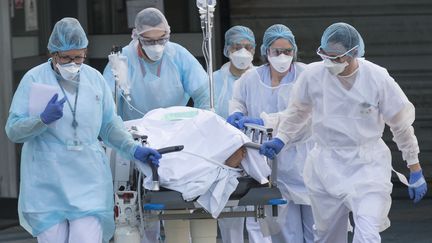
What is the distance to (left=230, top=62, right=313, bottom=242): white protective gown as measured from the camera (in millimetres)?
7934

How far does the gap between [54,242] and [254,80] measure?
208 centimetres

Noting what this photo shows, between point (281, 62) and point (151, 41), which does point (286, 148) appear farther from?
point (151, 41)

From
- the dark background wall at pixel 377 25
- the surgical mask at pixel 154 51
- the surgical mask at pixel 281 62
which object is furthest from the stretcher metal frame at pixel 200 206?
the dark background wall at pixel 377 25

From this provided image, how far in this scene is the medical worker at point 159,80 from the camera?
7793mm

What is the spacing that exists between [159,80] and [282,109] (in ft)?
2.71

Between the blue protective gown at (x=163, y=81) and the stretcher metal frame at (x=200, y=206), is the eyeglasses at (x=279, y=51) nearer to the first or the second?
the blue protective gown at (x=163, y=81)

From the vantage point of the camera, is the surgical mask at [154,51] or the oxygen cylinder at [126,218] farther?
the surgical mask at [154,51]

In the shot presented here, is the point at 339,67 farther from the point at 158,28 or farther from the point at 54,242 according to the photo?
the point at 54,242

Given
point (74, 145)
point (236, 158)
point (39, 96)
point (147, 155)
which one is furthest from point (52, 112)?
point (236, 158)

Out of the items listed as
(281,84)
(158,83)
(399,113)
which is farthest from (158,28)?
(399,113)

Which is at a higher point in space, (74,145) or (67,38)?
(67,38)

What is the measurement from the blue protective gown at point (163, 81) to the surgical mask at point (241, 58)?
658mm

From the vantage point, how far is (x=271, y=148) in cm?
701

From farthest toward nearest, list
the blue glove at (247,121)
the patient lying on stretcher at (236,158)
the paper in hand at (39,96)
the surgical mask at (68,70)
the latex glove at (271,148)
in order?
the blue glove at (247,121)
the latex glove at (271,148)
the patient lying on stretcher at (236,158)
the surgical mask at (68,70)
the paper in hand at (39,96)
